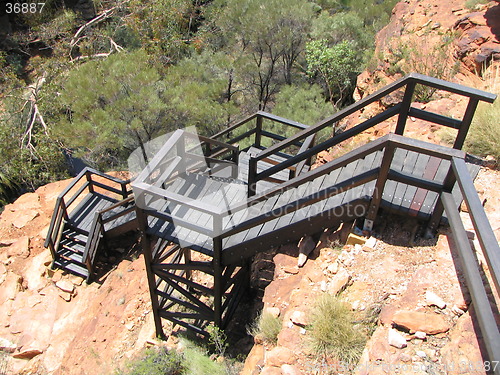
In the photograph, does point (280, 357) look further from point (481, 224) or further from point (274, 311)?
point (481, 224)

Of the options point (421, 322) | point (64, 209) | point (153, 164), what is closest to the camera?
point (421, 322)

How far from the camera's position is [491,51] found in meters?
8.00

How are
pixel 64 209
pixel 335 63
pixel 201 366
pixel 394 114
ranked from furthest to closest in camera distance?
pixel 335 63, pixel 64 209, pixel 201 366, pixel 394 114

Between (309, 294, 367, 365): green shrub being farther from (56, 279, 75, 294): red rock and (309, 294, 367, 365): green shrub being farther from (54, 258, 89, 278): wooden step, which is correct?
(54, 258, 89, 278): wooden step

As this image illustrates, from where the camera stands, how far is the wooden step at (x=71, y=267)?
26.9 feet

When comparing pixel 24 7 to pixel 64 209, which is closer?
pixel 64 209

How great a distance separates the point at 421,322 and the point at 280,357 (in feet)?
4.00

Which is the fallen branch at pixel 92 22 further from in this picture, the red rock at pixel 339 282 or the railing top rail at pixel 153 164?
the red rock at pixel 339 282

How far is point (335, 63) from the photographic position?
46.6 ft

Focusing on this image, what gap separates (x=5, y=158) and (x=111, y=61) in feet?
13.4

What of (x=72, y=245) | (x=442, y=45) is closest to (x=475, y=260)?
(x=442, y=45)

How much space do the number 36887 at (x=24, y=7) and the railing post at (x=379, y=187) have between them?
67.2 ft

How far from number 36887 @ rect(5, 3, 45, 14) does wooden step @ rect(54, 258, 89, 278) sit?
15873 millimetres

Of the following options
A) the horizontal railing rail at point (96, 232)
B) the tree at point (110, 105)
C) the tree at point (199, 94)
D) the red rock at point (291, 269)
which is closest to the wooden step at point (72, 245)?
the horizontal railing rail at point (96, 232)
